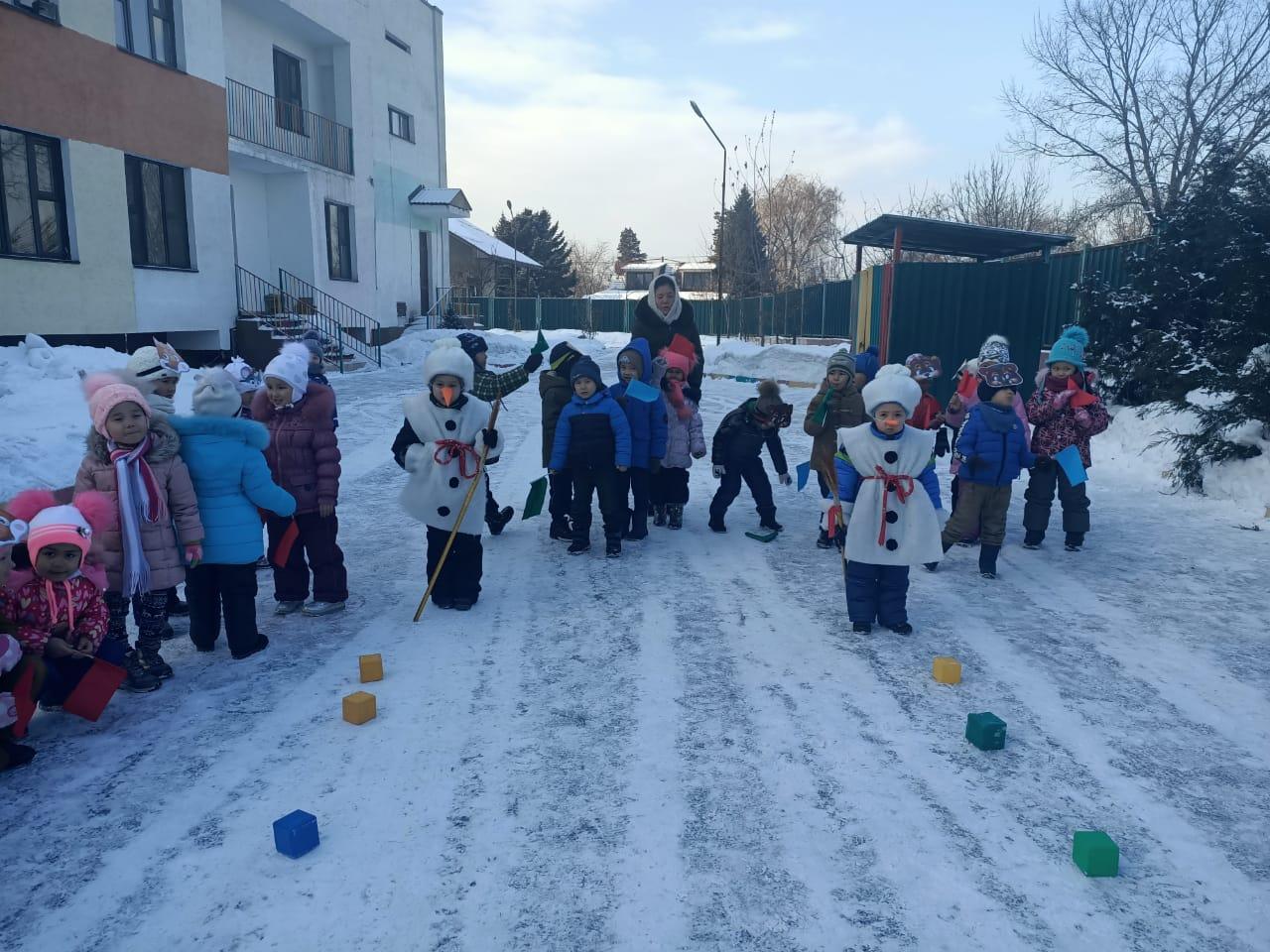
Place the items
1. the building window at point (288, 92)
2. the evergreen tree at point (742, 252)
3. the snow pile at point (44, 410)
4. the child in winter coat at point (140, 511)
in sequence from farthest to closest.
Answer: the evergreen tree at point (742, 252)
the building window at point (288, 92)
the snow pile at point (44, 410)
the child in winter coat at point (140, 511)

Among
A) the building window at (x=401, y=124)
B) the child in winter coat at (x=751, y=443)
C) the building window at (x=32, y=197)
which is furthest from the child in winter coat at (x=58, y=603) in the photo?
the building window at (x=401, y=124)

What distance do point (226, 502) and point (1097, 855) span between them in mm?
4385

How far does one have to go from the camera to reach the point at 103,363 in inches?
472

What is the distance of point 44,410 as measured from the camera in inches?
387

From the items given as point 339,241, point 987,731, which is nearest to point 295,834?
point 987,731

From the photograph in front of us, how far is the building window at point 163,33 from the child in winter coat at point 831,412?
1456 centimetres

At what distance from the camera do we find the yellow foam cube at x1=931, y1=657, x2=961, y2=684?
4562mm

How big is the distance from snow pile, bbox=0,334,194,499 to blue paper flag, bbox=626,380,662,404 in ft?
17.5

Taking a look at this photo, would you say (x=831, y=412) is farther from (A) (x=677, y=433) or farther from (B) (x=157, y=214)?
(B) (x=157, y=214)

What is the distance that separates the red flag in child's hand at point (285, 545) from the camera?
530cm

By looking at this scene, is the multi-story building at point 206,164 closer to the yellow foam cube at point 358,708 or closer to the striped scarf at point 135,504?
the striped scarf at point 135,504

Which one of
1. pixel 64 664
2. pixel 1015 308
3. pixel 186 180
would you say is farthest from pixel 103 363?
pixel 1015 308

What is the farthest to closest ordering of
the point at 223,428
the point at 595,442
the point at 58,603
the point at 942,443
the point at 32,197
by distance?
the point at 32,197, the point at 942,443, the point at 595,442, the point at 223,428, the point at 58,603

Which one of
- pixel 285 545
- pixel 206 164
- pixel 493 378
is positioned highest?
pixel 206 164
